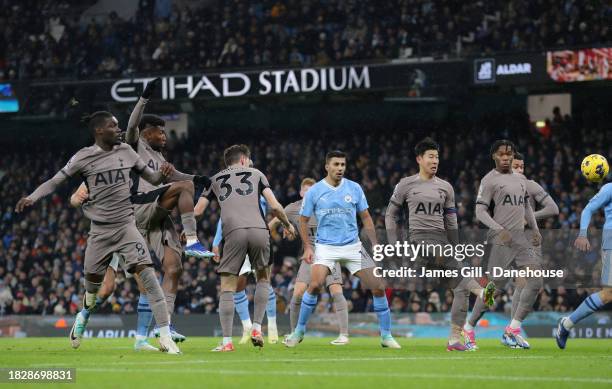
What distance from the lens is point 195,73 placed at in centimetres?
3112

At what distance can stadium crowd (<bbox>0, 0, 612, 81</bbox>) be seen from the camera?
2886 centimetres

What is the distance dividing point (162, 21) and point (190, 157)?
175 inches

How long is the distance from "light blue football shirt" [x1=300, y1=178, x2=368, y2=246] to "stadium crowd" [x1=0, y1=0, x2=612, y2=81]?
54.5ft

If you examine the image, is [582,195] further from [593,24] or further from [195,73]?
[195,73]

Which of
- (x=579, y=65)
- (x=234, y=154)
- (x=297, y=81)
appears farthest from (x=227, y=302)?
(x=297, y=81)

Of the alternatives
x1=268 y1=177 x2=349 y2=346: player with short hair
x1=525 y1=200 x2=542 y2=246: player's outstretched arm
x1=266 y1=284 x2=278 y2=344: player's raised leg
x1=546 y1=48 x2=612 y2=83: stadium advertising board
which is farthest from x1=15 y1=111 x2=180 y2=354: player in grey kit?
x1=546 y1=48 x2=612 y2=83: stadium advertising board

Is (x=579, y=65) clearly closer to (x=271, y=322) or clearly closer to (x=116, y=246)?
(x=271, y=322)

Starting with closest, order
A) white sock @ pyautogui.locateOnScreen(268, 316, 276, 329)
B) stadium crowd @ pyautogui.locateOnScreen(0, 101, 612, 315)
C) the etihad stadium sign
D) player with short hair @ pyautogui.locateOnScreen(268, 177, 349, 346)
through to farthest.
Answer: player with short hair @ pyautogui.locateOnScreen(268, 177, 349, 346) → white sock @ pyautogui.locateOnScreen(268, 316, 276, 329) → stadium crowd @ pyautogui.locateOnScreen(0, 101, 612, 315) → the etihad stadium sign

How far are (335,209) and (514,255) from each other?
2227mm

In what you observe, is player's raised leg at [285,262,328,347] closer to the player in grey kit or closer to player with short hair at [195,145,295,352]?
player with short hair at [195,145,295,352]

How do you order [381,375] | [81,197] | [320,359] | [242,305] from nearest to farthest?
[381,375], [320,359], [81,197], [242,305]

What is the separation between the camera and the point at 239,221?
12.0m

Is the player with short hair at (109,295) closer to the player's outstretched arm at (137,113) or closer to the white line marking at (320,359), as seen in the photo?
the player's outstretched arm at (137,113)

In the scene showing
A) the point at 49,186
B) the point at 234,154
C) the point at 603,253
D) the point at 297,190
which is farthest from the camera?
the point at 297,190
